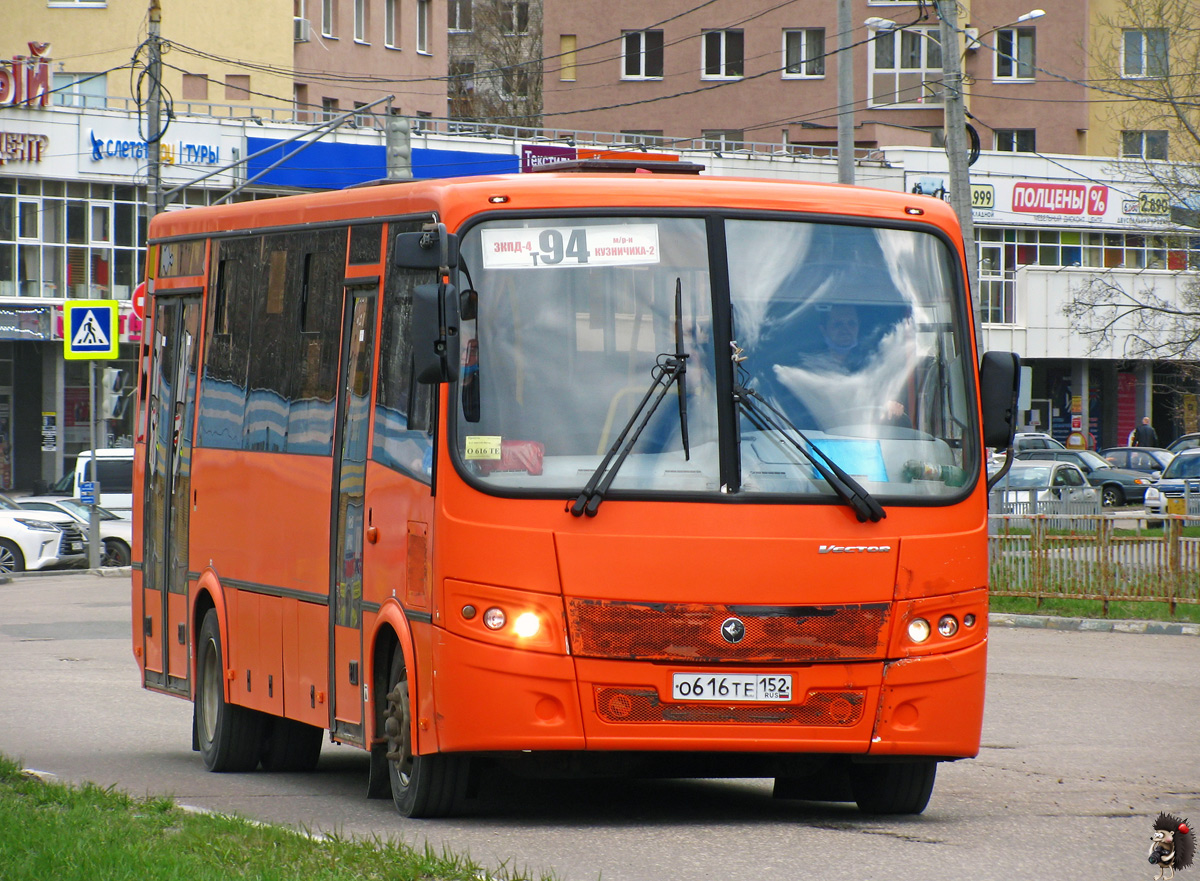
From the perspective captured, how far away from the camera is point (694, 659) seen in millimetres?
8086

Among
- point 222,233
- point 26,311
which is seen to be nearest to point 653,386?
point 222,233

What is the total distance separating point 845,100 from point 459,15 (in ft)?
188

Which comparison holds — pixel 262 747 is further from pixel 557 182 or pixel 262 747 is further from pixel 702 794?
pixel 557 182

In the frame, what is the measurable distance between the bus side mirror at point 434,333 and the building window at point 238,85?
53.3 m

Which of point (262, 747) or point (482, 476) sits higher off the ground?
point (482, 476)

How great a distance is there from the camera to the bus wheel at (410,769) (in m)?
8.51

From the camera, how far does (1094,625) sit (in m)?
21.8

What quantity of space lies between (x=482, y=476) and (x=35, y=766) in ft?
13.6

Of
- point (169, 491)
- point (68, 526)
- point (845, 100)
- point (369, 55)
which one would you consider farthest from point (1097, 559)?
point (369, 55)

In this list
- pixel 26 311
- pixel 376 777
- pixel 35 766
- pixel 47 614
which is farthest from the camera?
pixel 26 311

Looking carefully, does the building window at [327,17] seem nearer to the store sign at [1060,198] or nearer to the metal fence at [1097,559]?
the store sign at [1060,198]

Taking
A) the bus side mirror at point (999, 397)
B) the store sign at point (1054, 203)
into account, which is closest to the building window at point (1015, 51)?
the store sign at point (1054, 203)

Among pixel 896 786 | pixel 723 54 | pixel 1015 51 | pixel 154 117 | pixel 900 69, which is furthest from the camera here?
pixel 723 54

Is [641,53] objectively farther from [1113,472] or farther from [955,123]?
[955,123]
